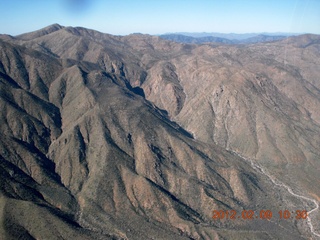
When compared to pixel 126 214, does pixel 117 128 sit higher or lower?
higher

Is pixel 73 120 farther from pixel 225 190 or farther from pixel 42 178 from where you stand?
pixel 225 190

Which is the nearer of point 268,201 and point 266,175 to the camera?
point 268,201

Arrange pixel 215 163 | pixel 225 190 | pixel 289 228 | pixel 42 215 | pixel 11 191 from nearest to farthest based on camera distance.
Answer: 1. pixel 42 215
2. pixel 11 191
3. pixel 289 228
4. pixel 225 190
5. pixel 215 163

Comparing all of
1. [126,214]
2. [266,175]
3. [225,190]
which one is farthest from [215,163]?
[126,214]

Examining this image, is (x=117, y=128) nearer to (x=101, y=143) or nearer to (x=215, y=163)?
(x=101, y=143)

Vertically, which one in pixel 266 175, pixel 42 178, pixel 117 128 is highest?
pixel 117 128

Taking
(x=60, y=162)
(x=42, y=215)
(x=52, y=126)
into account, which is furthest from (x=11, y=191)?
(x=52, y=126)

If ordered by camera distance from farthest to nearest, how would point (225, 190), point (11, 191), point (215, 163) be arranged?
point (215, 163), point (225, 190), point (11, 191)

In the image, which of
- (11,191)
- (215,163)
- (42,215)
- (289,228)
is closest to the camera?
(42,215)

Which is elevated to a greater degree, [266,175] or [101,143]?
[101,143]
